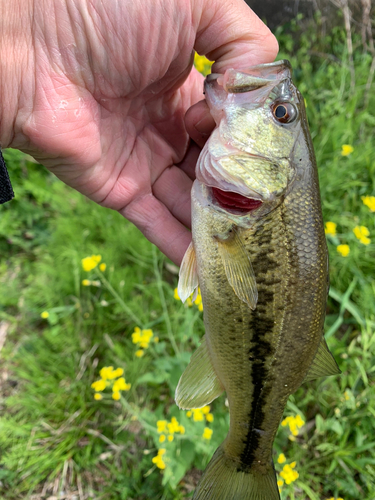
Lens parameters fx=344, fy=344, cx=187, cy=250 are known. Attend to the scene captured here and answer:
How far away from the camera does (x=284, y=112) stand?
178 cm

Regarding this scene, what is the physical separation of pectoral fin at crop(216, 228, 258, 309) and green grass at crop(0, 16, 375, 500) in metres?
0.87

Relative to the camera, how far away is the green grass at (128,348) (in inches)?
101

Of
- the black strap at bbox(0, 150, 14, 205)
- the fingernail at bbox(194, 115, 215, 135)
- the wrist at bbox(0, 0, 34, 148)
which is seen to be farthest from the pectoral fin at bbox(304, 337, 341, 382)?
the wrist at bbox(0, 0, 34, 148)

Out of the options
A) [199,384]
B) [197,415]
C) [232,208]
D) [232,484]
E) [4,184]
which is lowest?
[232,484]

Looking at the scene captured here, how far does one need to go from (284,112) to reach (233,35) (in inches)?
20.2

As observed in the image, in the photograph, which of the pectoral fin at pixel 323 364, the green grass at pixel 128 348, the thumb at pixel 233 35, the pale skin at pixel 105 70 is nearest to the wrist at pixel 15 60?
the pale skin at pixel 105 70

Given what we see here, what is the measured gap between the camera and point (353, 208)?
3.48 metres

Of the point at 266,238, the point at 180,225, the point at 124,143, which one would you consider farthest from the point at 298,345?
the point at 124,143

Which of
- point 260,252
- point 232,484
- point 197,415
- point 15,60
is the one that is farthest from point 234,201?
point 232,484

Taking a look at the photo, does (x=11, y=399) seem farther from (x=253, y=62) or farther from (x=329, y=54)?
(x=329, y=54)

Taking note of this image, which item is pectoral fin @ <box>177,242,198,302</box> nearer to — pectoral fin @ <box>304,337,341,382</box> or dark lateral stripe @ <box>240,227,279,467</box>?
dark lateral stripe @ <box>240,227,279,467</box>

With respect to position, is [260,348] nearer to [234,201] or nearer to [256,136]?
[234,201]

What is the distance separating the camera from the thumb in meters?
1.81

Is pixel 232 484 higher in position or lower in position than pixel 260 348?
lower
